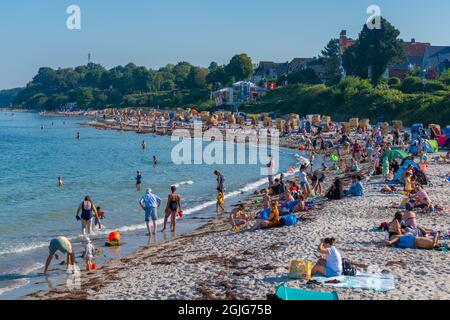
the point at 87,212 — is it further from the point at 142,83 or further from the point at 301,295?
the point at 142,83

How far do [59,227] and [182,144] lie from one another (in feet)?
120

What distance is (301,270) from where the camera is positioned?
9711 millimetres

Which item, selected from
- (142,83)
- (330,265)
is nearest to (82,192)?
(330,265)

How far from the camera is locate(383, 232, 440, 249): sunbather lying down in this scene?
1134cm

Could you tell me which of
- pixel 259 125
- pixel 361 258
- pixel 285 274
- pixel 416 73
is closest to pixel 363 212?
pixel 361 258

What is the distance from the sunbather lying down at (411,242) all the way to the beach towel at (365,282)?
2016 millimetres

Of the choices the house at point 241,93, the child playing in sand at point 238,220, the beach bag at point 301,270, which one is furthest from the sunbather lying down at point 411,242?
the house at point 241,93

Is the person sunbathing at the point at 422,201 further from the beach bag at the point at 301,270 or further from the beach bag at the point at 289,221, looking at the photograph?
the beach bag at the point at 301,270

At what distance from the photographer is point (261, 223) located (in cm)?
1459

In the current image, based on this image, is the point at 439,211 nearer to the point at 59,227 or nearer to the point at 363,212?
the point at 363,212

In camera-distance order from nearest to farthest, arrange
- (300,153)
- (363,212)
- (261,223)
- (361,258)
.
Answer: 1. (361,258)
2. (261,223)
3. (363,212)
4. (300,153)

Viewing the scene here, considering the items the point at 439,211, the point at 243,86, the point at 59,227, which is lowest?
the point at 59,227
